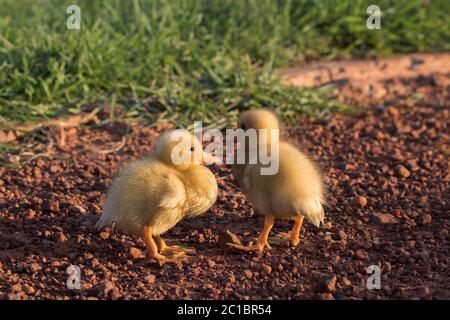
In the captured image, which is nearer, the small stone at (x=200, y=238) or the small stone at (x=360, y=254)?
the small stone at (x=360, y=254)

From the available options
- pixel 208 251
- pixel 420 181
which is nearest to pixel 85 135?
pixel 208 251

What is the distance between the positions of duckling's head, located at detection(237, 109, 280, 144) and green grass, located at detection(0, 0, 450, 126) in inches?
73.3

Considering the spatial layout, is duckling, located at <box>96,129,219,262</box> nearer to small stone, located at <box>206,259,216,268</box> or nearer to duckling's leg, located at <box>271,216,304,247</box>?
small stone, located at <box>206,259,216,268</box>

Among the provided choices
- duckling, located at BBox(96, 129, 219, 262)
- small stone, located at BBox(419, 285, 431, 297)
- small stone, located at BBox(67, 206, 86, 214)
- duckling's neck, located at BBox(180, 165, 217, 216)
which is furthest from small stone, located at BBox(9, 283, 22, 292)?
small stone, located at BBox(419, 285, 431, 297)

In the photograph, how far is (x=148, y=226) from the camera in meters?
5.14

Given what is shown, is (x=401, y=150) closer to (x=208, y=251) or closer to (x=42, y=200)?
(x=208, y=251)

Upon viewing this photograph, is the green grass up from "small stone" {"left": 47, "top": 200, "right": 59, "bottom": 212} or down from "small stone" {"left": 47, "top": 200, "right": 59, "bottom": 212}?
up

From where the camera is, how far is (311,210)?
16.9 ft

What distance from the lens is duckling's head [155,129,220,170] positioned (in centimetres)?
518

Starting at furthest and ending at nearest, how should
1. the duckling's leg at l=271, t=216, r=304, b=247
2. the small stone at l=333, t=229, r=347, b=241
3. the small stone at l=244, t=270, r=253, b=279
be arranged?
the small stone at l=333, t=229, r=347, b=241 → the duckling's leg at l=271, t=216, r=304, b=247 → the small stone at l=244, t=270, r=253, b=279

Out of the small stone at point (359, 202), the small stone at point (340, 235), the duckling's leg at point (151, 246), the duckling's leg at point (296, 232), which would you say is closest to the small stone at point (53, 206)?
the duckling's leg at point (151, 246)

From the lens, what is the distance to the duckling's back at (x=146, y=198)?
5051 millimetres

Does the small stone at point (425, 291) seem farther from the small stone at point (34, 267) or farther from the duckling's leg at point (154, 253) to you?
the small stone at point (34, 267)

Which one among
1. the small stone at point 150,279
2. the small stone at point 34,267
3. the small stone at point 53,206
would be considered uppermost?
the small stone at point 53,206
